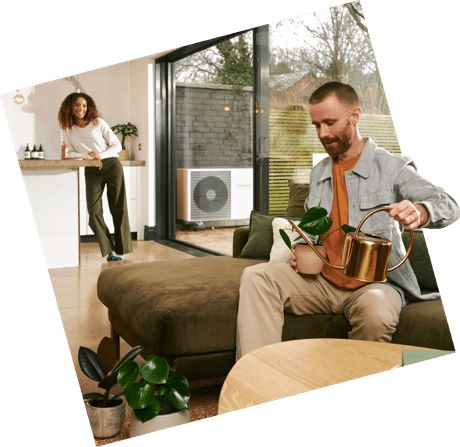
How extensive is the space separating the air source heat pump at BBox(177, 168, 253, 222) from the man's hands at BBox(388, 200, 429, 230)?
0.60 m

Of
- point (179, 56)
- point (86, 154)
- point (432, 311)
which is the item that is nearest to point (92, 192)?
point (86, 154)

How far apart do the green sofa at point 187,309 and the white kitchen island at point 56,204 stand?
0.59 feet

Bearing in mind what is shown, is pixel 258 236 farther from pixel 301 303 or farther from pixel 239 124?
pixel 239 124

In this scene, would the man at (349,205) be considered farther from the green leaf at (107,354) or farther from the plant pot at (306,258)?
the green leaf at (107,354)

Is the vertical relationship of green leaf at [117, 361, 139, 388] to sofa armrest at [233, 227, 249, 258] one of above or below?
below

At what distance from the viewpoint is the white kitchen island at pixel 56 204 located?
2137 millimetres

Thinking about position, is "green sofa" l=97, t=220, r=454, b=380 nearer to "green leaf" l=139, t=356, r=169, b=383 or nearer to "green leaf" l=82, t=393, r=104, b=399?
"green leaf" l=139, t=356, r=169, b=383

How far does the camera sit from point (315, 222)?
252 centimetres

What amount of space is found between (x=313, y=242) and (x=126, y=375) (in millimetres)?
919

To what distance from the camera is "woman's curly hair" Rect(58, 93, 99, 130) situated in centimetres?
215

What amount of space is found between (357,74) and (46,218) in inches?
56.3

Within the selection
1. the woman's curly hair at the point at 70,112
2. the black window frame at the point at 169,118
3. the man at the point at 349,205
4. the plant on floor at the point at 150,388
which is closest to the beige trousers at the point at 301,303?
the man at the point at 349,205

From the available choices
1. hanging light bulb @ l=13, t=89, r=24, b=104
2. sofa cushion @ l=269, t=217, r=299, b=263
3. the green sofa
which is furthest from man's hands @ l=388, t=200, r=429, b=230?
hanging light bulb @ l=13, t=89, r=24, b=104

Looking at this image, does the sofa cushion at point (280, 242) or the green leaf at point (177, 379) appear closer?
the green leaf at point (177, 379)
